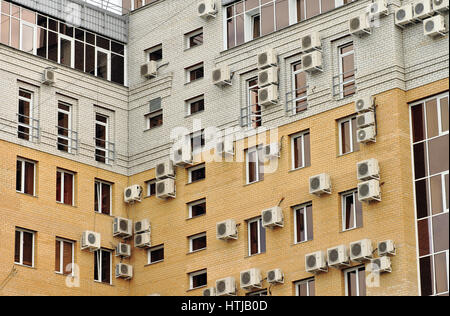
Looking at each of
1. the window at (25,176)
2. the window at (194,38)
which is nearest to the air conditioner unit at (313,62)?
the window at (194,38)

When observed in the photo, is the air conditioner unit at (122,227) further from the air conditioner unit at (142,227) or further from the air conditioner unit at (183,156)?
the air conditioner unit at (183,156)

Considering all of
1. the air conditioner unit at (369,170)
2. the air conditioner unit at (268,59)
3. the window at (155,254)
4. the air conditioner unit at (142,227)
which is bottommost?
the window at (155,254)

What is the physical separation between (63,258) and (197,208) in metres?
4.50

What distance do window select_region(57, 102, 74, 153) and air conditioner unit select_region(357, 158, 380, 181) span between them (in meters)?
10.7

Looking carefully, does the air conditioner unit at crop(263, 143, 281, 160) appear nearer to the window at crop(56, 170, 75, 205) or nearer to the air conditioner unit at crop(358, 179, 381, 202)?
the air conditioner unit at crop(358, 179, 381, 202)

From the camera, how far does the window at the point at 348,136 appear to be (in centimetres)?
4172

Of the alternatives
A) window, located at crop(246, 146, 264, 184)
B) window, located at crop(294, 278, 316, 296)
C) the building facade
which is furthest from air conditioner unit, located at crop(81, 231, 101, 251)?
window, located at crop(294, 278, 316, 296)

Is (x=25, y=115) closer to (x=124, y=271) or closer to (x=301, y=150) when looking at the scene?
(x=124, y=271)

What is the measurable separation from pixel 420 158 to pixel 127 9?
14.2 meters

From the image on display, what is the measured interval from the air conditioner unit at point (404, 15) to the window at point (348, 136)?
3109mm

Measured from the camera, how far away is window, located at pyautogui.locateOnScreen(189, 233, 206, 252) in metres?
44.7

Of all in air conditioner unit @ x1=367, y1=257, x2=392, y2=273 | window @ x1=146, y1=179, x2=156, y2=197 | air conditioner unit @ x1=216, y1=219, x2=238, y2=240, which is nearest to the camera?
air conditioner unit @ x1=367, y1=257, x2=392, y2=273

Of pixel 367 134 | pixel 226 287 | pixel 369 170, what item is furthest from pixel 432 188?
pixel 226 287
